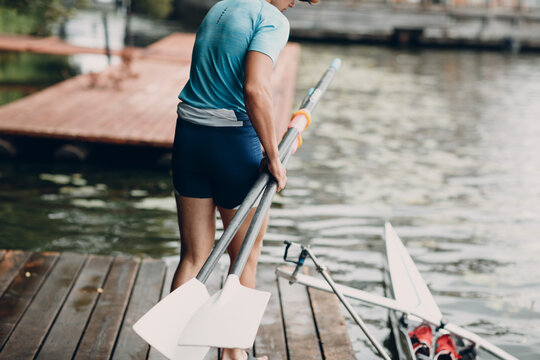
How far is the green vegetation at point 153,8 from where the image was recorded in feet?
104

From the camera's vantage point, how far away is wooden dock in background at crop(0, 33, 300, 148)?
25.6 ft

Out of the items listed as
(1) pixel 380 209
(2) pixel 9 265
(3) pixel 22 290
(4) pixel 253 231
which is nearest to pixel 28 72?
(1) pixel 380 209

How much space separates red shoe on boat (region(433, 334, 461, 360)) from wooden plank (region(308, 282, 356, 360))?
553 millimetres

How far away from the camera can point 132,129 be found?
26.6 feet

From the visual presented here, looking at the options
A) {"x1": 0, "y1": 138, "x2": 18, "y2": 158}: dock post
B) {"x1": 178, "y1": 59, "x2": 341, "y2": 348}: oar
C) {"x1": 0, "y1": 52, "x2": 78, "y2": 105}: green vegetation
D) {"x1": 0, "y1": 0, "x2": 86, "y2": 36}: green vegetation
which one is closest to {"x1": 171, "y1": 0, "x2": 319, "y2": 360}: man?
{"x1": 178, "y1": 59, "x2": 341, "y2": 348}: oar

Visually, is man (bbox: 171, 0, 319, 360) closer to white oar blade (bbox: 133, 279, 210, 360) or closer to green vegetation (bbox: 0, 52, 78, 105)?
white oar blade (bbox: 133, 279, 210, 360)

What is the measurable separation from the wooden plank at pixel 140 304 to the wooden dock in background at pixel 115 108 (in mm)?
3513

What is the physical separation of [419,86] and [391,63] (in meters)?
4.40

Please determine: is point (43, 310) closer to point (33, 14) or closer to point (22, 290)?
point (22, 290)

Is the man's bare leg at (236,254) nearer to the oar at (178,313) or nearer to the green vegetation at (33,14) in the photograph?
the oar at (178,313)

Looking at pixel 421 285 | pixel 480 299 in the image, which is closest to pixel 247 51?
pixel 421 285

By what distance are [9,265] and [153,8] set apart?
2929 centimetres

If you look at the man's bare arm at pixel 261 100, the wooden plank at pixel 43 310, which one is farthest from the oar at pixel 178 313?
the wooden plank at pixel 43 310

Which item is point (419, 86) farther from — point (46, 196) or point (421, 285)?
point (421, 285)
